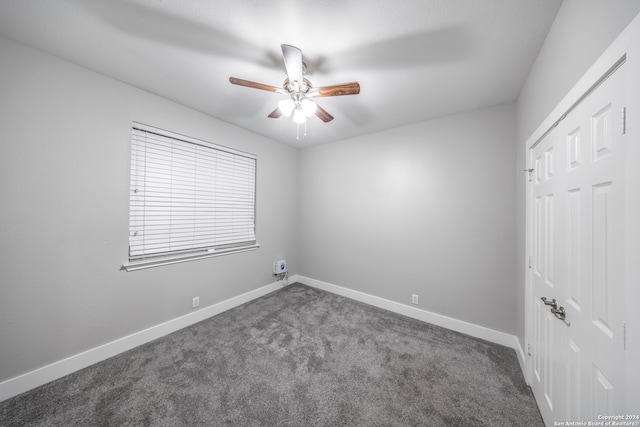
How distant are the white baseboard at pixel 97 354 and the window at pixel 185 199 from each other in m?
0.67

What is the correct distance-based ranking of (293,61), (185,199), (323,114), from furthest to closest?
1. (185,199)
2. (323,114)
3. (293,61)

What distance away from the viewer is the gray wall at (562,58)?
2.52 feet

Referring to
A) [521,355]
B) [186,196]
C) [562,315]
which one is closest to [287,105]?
[186,196]

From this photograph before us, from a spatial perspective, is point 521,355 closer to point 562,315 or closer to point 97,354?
point 562,315

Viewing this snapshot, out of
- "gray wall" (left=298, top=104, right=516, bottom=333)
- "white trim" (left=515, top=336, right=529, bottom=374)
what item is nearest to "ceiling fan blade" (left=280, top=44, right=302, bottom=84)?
"gray wall" (left=298, top=104, right=516, bottom=333)

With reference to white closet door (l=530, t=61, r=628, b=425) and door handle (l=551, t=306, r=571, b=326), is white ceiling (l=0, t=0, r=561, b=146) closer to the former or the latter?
white closet door (l=530, t=61, r=628, b=425)

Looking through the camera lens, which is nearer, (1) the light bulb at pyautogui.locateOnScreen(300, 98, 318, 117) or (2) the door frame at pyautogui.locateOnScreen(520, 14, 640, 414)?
(2) the door frame at pyautogui.locateOnScreen(520, 14, 640, 414)

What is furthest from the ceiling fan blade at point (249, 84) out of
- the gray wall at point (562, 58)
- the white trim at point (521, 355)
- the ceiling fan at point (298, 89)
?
the white trim at point (521, 355)

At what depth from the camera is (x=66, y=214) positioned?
1.68 metres

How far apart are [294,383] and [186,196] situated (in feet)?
7.30

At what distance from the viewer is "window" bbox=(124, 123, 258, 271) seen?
2084 mm

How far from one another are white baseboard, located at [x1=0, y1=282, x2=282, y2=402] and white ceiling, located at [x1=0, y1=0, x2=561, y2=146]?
8.04ft

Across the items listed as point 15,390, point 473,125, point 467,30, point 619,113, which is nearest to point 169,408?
point 15,390

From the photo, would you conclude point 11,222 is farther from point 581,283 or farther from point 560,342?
point 560,342
